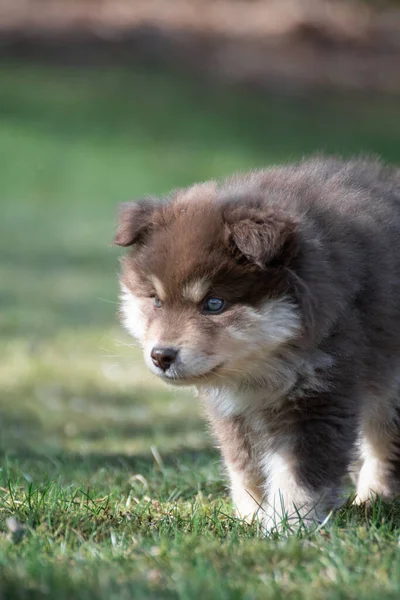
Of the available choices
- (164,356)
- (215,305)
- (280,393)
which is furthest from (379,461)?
(164,356)

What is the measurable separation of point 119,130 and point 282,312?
2236 centimetres

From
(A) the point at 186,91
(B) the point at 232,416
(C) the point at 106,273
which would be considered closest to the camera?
(B) the point at 232,416

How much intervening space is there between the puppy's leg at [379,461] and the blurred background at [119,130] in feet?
10.6

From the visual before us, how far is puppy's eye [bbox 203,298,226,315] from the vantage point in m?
5.39

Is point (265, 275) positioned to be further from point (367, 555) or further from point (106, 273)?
point (106, 273)

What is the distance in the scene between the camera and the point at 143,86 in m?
29.8

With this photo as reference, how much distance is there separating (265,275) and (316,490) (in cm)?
103

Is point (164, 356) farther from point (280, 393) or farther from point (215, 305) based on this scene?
point (280, 393)

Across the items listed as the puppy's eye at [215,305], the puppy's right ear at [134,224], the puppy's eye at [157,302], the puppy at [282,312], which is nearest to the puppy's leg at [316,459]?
the puppy at [282,312]

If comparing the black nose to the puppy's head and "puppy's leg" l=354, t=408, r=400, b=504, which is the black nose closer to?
the puppy's head

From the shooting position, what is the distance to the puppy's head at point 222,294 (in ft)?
17.3

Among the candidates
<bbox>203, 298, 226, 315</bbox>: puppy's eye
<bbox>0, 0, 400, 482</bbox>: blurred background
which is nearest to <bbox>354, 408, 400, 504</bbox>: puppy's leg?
<bbox>203, 298, 226, 315</bbox>: puppy's eye

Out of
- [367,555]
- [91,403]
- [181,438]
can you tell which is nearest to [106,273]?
[91,403]

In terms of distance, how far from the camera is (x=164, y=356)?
5.27m
